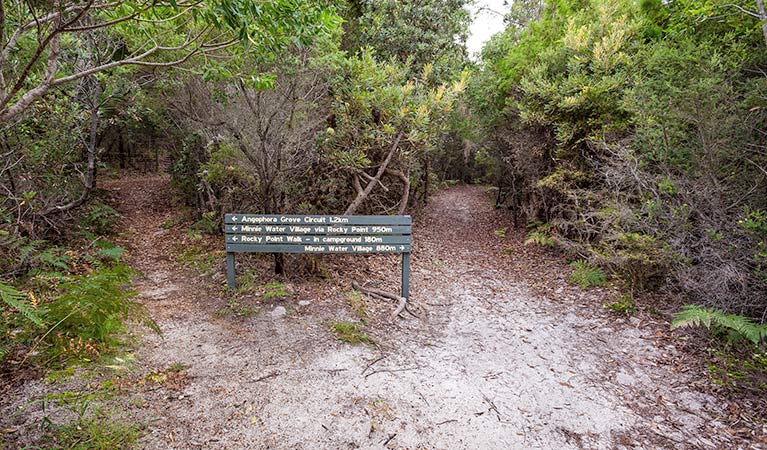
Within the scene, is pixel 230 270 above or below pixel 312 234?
below

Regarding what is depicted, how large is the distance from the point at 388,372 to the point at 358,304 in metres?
1.67

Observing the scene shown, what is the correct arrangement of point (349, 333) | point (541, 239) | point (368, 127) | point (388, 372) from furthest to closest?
1. point (541, 239)
2. point (368, 127)
3. point (349, 333)
4. point (388, 372)

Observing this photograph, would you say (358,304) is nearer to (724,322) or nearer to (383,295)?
(383,295)

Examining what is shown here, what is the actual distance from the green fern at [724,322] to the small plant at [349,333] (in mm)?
3611

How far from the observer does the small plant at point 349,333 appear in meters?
4.48

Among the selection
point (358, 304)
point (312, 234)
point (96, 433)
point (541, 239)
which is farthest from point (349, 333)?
point (541, 239)

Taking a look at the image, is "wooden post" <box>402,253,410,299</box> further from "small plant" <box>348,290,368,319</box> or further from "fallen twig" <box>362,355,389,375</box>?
"fallen twig" <box>362,355,389,375</box>

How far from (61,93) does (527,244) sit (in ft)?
35.0

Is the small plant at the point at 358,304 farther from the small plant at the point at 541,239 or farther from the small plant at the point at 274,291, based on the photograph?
the small plant at the point at 541,239

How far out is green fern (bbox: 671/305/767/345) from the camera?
3.73 metres

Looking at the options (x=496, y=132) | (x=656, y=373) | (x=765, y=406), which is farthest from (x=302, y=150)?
(x=496, y=132)

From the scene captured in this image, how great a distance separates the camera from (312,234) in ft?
17.9

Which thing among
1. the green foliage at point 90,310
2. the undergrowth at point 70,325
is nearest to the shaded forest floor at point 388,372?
the undergrowth at point 70,325

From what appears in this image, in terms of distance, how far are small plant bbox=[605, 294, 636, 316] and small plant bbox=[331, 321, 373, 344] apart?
12.6 feet
